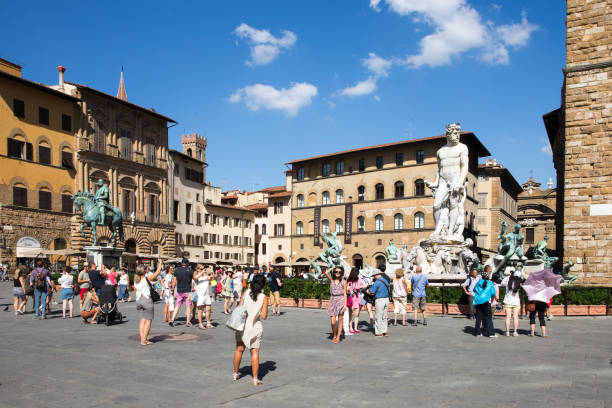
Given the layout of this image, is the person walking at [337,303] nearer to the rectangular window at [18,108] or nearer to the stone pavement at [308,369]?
the stone pavement at [308,369]

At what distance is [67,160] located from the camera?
148ft

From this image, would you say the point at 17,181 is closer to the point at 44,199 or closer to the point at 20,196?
the point at 20,196

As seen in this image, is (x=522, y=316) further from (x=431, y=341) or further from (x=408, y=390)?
(x=408, y=390)

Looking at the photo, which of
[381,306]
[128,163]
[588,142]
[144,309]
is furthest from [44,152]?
[381,306]

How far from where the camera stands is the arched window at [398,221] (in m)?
56.3

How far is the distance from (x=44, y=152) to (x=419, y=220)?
115 feet

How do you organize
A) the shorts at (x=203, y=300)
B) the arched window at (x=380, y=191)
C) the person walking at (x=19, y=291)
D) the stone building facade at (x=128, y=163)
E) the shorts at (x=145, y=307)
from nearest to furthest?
the shorts at (x=145, y=307) < the shorts at (x=203, y=300) < the person walking at (x=19, y=291) < the stone building facade at (x=128, y=163) < the arched window at (x=380, y=191)

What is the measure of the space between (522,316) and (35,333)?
13.5 meters

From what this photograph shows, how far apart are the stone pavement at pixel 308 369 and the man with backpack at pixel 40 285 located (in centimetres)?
273

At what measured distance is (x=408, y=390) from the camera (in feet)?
23.1

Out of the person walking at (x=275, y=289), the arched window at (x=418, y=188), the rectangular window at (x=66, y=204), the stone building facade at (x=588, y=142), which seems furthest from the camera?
the arched window at (x=418, y=188)

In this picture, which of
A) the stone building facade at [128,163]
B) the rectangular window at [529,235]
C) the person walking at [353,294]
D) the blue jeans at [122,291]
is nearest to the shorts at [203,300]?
the person walking at [353,294]

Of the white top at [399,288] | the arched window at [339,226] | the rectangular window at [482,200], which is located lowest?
the white top at [399,288]

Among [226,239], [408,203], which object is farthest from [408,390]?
[226,239]
